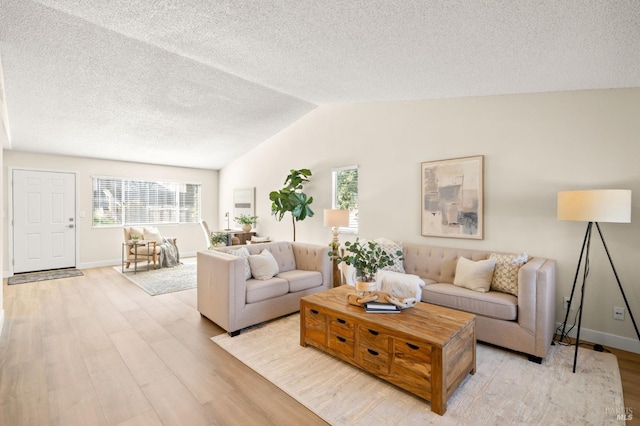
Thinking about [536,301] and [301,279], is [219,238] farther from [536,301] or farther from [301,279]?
[536,301]

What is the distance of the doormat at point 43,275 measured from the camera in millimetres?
5160

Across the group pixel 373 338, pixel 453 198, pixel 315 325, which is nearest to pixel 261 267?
pixel 315 325

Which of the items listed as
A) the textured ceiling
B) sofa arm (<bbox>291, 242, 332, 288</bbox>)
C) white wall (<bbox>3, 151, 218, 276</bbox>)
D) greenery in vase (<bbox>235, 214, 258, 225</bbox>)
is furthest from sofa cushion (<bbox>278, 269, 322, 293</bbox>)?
white wall (<bbox>3, 151, 218, 276</bbox>)

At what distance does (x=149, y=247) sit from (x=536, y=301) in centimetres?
650

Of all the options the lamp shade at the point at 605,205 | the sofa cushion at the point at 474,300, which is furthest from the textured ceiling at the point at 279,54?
the sofa cushion at the point at 474,300

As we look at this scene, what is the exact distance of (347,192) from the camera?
5043mm

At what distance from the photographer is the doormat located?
5160 millimetres

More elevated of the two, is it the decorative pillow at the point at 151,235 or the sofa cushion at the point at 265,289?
the decorative pillow at the point at 151,235

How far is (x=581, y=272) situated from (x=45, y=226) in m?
8.54

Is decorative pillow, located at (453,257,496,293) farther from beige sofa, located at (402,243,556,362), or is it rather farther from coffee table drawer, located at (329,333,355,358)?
coffee table drawer, located at (329,333,355,358)

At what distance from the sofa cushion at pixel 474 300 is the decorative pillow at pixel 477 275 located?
6cm

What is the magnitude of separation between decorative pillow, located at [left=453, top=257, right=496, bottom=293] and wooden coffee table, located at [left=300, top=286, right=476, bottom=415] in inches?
31.5

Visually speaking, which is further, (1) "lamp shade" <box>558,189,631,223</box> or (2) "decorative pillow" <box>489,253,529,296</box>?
(2) "decorative pillow" <box>489,253,529,296</box>

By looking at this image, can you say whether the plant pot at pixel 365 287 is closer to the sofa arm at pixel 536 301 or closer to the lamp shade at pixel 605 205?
the sofa arm at pixel 536 301
